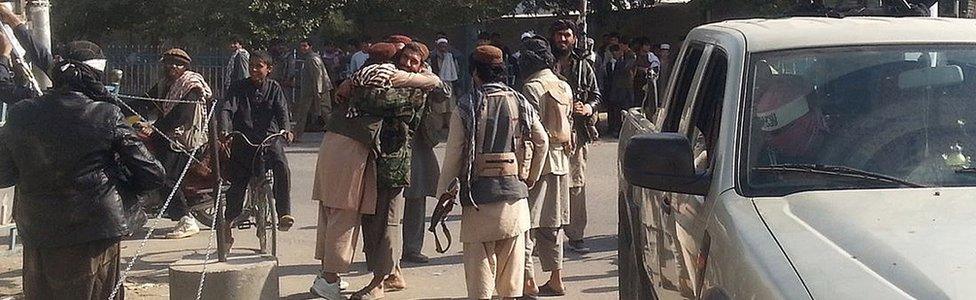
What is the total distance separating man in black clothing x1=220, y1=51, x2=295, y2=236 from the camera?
8.74 metres

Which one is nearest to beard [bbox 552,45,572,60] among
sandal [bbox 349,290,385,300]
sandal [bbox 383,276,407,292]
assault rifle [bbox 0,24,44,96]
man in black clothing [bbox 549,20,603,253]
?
man in black clothing [bbox 549,20,603,253]

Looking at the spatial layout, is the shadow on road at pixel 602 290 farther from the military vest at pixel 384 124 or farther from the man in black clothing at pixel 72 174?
the man in black clothing at pixel 72 174

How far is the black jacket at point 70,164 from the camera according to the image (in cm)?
539

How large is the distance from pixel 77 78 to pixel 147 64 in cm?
1755

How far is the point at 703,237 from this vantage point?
384 cm

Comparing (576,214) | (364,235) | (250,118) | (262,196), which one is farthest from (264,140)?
(576,214)

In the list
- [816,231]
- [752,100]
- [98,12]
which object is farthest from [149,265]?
[98,12]

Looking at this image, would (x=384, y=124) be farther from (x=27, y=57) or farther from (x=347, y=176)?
(x=27, y=57)

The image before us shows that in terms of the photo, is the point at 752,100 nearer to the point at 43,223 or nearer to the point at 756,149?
the point at 756,149

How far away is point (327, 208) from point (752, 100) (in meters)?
3.79

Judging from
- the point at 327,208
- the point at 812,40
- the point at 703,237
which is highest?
the point at 812,40

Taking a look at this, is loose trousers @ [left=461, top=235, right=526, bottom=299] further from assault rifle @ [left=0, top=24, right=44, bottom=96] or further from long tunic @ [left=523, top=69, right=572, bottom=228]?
assault rifle @ [left=0, top=24, right=44, bottom=96]

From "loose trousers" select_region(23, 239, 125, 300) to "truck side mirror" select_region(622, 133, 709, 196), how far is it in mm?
2844

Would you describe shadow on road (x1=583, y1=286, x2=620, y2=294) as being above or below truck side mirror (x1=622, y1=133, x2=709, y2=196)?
below
